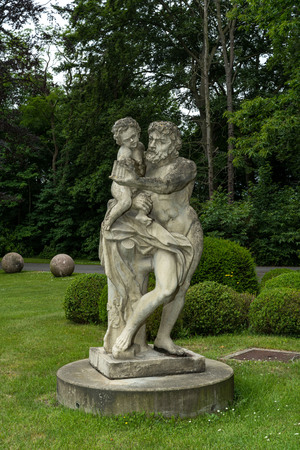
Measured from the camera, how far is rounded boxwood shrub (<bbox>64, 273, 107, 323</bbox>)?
9.88 metres

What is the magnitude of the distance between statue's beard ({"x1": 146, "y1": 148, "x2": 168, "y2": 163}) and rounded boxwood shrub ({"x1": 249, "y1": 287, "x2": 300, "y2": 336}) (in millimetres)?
4009

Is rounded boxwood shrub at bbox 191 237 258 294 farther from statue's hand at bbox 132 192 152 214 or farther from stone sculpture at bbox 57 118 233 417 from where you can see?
statue's hand at bbox 132 192 152 214

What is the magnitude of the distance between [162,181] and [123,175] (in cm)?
39

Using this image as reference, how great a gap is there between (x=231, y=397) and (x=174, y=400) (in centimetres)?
73

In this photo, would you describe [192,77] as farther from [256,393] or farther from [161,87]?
[256,393]

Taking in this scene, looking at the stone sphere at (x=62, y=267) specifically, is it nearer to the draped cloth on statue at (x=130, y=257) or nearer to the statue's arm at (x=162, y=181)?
the draped cloth on statue at (x=130, y=257)

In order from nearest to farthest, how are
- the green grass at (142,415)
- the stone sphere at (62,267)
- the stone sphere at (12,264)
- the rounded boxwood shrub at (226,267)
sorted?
the green grass at (142,415) → the rounded boxwood shrub at (226,267) → the stone sphere at (62,267) → the stone sphere at (12,264)

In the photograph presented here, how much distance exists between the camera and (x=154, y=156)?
17.2 ft

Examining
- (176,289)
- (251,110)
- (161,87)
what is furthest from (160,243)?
(161,87)

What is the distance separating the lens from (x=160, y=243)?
5039mm

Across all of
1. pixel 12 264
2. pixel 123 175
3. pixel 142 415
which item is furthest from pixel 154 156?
pixel 12 264

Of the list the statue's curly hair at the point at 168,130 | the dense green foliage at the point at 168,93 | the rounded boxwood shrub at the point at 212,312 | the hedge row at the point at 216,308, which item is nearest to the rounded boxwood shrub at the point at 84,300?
the hedge row at the point at 216,308

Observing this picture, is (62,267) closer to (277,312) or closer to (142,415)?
(277,312)

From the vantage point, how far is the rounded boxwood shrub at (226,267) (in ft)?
34.9
